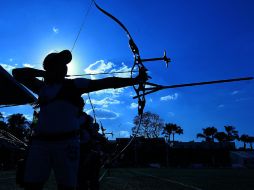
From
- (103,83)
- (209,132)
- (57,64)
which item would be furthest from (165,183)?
(209,132)

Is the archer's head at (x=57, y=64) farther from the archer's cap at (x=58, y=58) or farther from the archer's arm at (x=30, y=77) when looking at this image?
the archer's arm at (x=30, y=77)

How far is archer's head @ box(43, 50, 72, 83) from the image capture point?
3.81 metres

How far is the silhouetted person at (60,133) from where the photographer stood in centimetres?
347

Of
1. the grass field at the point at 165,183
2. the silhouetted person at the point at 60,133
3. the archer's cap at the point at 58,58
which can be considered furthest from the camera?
the grass field at the point at 165,183

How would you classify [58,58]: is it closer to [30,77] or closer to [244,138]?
[30,77]

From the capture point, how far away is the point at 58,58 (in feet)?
12.5

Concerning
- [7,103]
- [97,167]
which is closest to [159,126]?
[7,103]

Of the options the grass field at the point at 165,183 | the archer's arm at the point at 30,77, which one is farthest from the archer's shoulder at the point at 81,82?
the grass field at the point at 165,183

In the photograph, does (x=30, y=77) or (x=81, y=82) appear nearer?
(x=81, y=82)

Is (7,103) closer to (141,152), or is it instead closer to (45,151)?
(45,151)

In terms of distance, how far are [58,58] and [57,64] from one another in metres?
0.07

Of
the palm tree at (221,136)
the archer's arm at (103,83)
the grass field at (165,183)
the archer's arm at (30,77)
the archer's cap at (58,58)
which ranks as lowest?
the grass field at (165,183)

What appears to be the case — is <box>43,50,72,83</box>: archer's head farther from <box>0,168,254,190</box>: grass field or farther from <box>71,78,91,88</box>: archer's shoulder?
<box>0,168,254,190</box>: grass field

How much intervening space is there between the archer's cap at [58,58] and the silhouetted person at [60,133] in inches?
9.5
